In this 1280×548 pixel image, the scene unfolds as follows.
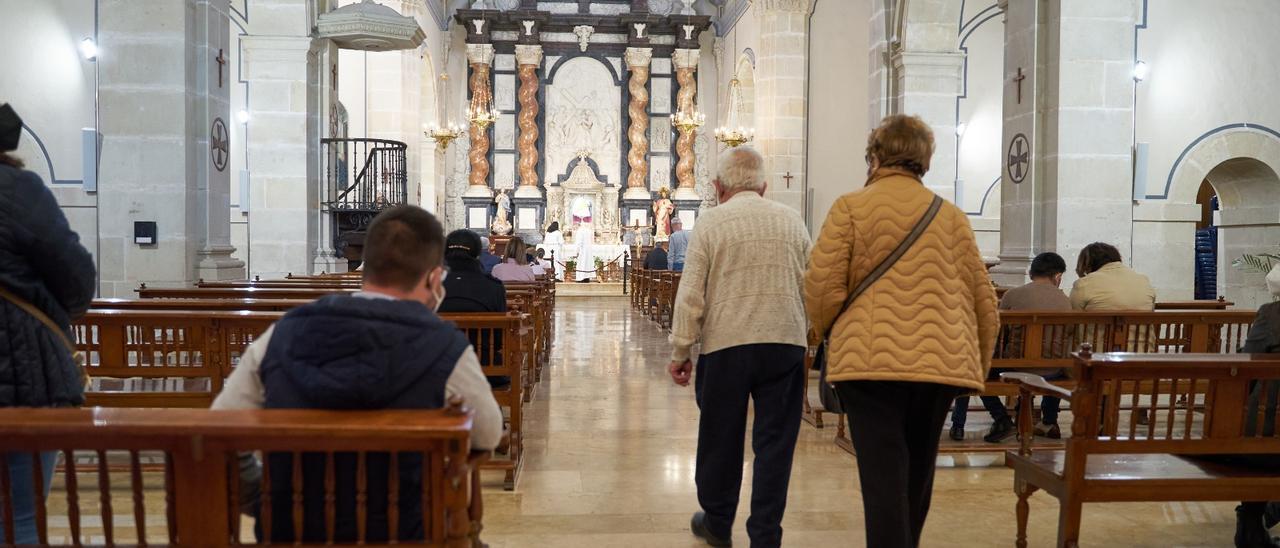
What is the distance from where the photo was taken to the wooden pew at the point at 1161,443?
317 centimetres

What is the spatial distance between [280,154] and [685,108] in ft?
47.6

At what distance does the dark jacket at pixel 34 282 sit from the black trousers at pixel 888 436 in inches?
81.8

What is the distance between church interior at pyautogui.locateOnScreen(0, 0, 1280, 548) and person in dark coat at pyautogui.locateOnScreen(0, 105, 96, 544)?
17mm

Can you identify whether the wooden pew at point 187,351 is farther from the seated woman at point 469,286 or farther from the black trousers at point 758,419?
the black trousers at point 758,419

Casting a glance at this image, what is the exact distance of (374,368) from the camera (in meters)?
1.94

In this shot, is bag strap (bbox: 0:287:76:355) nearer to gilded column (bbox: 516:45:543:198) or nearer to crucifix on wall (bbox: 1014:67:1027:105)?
crucifix on wall (bbox: 1014:67:1027:105)

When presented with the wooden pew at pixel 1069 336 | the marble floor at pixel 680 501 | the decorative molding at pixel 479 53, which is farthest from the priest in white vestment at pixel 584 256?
the wooden pew at pixel 1069 336

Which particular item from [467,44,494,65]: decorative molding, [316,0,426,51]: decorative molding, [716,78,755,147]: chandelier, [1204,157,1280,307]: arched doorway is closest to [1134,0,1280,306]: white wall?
[1204,157,1280,307]: arched doorway

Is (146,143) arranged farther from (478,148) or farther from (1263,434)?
(478,148)

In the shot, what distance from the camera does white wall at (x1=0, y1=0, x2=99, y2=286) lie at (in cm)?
874

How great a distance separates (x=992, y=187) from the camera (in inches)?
508

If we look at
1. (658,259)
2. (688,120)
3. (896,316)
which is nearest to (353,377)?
(896,316)

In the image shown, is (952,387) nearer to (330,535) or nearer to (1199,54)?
(330,535)

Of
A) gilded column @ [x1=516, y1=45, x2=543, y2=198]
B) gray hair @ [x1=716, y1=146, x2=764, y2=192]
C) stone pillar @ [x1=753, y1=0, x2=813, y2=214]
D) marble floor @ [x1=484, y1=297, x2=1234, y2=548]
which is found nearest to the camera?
gray hair @ [x1=716, y1=146, x2=764, y2=192]
